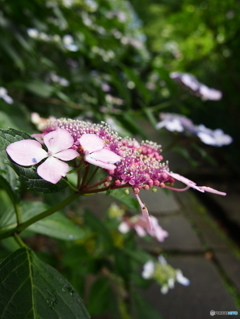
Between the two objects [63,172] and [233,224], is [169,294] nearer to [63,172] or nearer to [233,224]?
[233,224]

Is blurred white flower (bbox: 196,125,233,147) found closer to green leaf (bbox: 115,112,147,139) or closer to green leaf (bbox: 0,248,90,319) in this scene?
green leaf (bbox: 115,112,147,139)

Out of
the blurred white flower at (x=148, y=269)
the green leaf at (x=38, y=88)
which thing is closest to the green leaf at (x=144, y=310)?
the blurred white flower at (x=148, y=269)

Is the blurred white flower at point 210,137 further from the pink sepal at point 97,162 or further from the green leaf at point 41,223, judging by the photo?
the pink sepal at point 97,162

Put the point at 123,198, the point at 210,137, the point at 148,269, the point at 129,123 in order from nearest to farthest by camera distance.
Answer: the point at 123,198 < the point at 210,137 < the point at 129,123 < the point at 148,269

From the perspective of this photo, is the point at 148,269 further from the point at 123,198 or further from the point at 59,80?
the point at 59,80

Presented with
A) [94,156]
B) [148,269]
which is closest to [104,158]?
[94,156]

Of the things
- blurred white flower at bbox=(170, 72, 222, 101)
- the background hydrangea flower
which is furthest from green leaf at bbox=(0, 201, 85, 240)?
blurred white flower at bbox=(170, 72, 222, 101)

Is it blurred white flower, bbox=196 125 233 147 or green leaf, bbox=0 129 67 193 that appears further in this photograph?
blurred white flower, bbox=196 125 233 147

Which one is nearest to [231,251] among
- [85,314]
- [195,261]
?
[195,261]

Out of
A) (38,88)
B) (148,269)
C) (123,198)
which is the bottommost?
(123,198)
